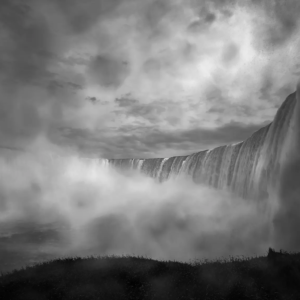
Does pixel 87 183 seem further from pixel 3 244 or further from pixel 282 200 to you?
pixel 282 200

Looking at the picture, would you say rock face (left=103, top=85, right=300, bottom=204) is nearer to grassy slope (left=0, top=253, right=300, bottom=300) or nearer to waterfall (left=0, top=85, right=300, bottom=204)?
waterfall (left=0, top=85, right=300, bottom=204)

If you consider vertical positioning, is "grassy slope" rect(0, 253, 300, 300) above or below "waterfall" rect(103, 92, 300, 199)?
below

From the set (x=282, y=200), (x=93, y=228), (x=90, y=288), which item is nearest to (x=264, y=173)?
(x=282, y=200)

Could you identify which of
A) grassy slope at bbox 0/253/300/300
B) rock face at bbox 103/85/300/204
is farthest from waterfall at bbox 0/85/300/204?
grassy slope at bbox 0/253/300/300

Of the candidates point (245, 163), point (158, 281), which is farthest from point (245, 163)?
point (158, 281)

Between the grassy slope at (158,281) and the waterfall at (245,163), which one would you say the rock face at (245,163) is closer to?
the waterfall at (245,163)

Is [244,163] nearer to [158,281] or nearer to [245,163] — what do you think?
[245,163]
